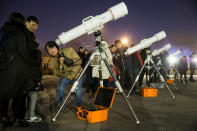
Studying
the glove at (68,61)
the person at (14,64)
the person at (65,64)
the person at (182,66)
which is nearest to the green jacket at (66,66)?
the person at (65,64)

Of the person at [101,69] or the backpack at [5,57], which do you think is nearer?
the backpack at [5,57]

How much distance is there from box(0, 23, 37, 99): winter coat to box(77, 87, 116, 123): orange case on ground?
177 centimetres

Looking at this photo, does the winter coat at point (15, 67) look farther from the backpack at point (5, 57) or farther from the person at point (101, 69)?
the person at point (101, 69)

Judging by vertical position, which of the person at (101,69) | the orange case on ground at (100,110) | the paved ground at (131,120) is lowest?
the paved ground at (131,120)

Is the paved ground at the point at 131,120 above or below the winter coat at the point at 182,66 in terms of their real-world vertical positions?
below

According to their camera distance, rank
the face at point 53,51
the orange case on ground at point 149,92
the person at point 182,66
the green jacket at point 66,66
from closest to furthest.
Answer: the face at point 53,51, the green jacket at point 66,66, the orange case on ground at point 149,92, the person at point 182,66

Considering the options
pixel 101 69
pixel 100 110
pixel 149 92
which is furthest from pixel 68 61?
pixel 149 92

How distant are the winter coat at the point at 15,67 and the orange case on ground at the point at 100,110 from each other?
177 centimetres

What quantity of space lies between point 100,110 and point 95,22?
1750 mm

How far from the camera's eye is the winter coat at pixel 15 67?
8.04 feet

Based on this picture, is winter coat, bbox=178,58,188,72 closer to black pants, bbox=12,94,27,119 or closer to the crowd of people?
the crowd of people

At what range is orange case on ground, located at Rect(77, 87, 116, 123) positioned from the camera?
4.14m

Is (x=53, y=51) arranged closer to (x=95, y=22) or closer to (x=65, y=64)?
(x=65, y=64)

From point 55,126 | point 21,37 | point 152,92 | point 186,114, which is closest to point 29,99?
point 55,126
